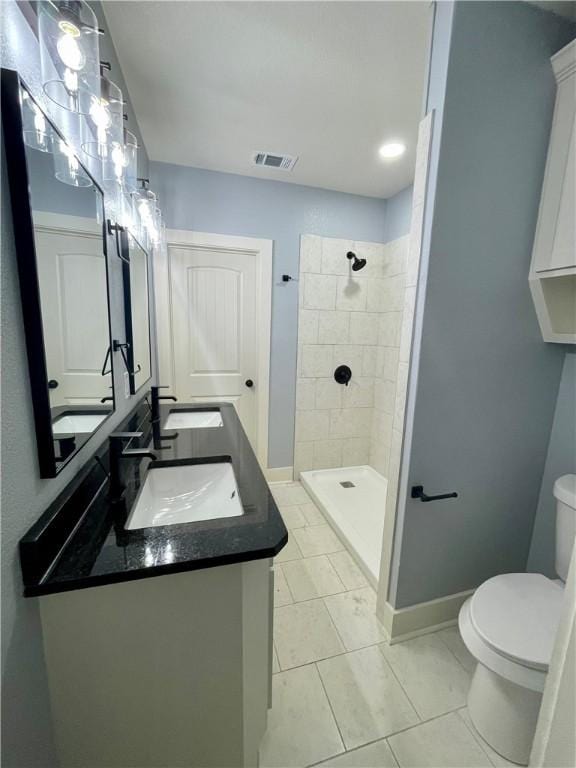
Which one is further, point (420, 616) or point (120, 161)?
point (420, 616)

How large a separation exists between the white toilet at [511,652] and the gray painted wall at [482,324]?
0.89 feet

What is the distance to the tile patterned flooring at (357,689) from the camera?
106 centimetres

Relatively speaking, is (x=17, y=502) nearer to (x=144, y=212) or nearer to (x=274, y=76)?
(x=144, y=212)

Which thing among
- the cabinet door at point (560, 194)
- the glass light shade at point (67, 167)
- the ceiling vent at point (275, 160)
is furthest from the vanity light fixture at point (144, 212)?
the cabinet door at point (560, 194)

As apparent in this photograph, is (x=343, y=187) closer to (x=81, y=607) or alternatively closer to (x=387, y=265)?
(x=387, y=265)

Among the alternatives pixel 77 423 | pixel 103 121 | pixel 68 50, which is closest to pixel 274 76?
pixel 103 121

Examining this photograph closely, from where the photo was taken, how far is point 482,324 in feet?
4.19

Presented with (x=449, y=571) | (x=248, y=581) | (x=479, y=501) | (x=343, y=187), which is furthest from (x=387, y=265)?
(x=248, y=581)

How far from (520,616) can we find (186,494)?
1310mm

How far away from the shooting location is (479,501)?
4.75ft

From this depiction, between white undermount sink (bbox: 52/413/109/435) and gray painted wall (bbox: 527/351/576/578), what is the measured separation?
197 centimetres

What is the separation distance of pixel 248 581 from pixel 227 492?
1.31ft

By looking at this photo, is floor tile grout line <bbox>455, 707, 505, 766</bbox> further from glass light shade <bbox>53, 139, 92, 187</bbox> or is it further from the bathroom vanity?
glass light shade <bbox>53, 139, 92, 187</bbox>

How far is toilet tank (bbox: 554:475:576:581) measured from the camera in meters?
1.23
